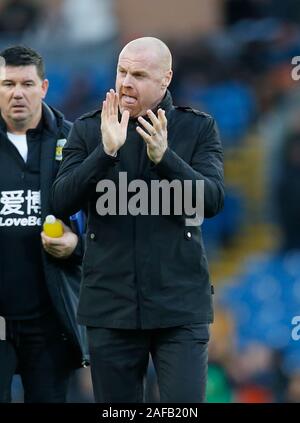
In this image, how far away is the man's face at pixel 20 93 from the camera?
609 cm

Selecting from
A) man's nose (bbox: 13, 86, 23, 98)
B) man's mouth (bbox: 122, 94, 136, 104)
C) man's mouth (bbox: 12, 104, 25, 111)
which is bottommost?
man's mouth (bbox: 122, 94, 136, 104)

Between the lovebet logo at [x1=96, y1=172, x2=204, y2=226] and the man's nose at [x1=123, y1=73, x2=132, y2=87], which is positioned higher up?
the man's nose at [x1=123, y1=73, x2=132, y2=87]

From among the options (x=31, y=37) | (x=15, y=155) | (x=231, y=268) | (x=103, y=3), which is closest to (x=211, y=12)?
(x=103, y=3)

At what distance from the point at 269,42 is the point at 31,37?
2.21 m

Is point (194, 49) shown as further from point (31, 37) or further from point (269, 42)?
point (31, 37)

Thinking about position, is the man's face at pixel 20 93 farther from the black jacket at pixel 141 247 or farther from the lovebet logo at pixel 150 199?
the lovebet logo at pixel 150 199

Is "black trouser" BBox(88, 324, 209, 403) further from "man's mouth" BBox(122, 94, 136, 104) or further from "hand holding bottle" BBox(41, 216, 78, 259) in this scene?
"man's mouth" BBox(122, 94, 136, 104)

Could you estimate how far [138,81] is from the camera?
18.2ft

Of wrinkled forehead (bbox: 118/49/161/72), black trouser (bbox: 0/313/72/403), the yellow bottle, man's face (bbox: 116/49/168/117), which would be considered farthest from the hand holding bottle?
wrinkled forehead (bbox: 118/49/161/72)

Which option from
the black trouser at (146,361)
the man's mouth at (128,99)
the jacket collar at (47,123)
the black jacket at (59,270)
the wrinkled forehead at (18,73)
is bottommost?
the black trouser at (146,361)

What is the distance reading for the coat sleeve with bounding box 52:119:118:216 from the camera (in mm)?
5379

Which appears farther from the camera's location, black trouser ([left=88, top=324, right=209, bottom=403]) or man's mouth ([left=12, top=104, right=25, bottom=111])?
man's mouth ([left=12, top=104, right=25, bottom=111])

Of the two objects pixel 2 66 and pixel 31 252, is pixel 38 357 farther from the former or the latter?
pixel 2 66

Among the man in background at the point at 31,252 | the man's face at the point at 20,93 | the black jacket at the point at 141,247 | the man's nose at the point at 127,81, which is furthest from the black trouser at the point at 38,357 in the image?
the man's nose at the point at 127,81
